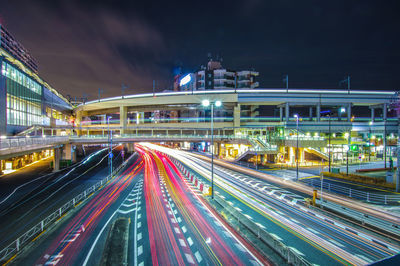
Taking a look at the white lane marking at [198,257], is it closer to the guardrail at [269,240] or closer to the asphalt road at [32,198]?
the guardrail at [269,240]

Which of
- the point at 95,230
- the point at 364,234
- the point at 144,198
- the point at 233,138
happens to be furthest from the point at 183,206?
the point at 233,138

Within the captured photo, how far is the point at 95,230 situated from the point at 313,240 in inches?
566

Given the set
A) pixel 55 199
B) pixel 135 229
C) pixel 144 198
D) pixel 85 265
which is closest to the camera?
pixel 85 265

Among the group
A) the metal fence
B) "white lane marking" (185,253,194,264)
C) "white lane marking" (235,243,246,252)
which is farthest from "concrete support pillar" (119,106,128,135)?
"white lane marking" (235,243,246,252)

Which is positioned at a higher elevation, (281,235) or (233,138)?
Answer: (233,138)

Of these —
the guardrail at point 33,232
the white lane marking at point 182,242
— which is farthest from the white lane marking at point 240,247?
the guardrail at point 33,232

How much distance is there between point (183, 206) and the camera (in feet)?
56.5

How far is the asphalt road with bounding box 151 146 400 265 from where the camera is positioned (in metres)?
9.95

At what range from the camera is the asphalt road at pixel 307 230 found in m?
9.95

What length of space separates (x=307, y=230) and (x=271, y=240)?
3.66 metres

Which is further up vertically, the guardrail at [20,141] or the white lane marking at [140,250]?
the guardrail at [20,141]

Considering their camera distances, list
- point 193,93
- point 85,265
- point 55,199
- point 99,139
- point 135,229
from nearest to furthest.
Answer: point 85,265, point 135,229, point 55,199, point 99,139, point 193,93

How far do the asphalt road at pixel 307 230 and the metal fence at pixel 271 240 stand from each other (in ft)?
3.32

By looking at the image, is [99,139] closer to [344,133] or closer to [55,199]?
[55,199]
